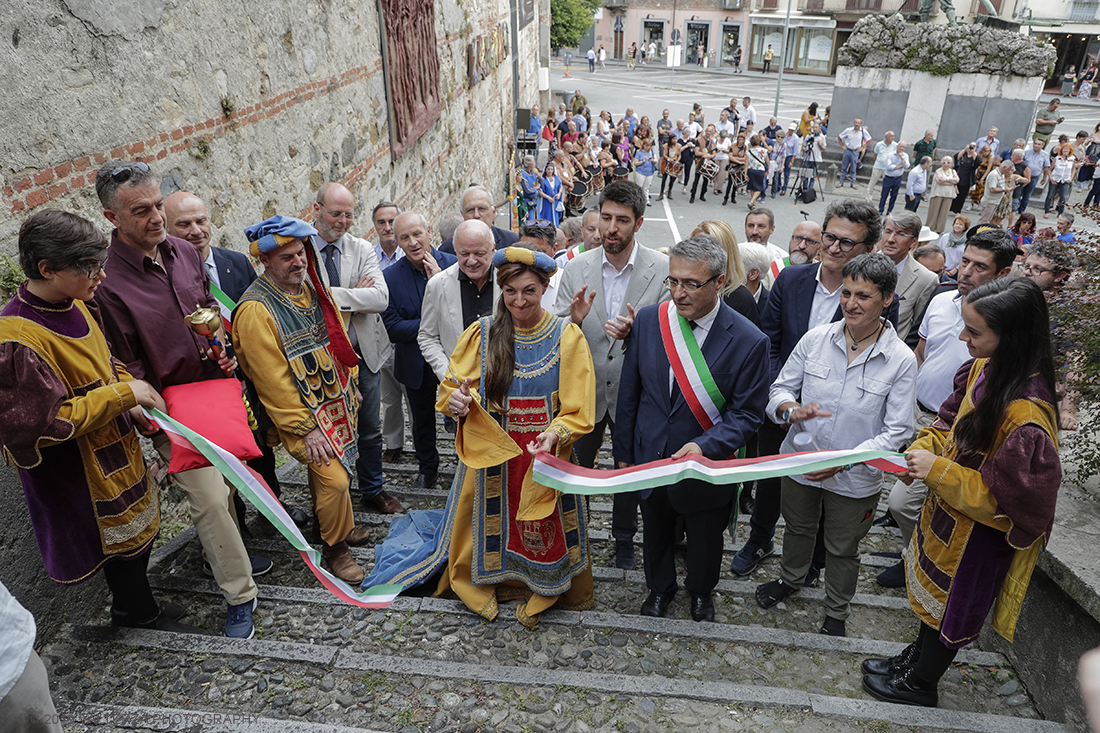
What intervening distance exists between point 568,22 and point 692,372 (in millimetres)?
40390

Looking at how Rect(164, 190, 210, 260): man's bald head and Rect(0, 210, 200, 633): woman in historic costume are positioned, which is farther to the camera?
Rect(164, 190, 210, 260): man's bald head

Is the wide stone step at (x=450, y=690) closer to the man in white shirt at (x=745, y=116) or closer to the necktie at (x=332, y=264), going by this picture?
the necktie at (x=332, y=264)

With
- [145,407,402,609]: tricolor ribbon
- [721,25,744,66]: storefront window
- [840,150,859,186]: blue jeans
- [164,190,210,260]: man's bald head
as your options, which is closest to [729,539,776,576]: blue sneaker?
[145,407,402,609]: tricolor ribbon

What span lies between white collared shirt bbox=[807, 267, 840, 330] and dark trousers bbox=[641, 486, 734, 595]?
1260mm

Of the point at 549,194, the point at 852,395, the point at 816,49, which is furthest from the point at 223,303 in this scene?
the point at 816,49

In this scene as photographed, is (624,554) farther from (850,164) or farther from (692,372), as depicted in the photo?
(850,164)

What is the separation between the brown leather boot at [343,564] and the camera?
3.77 meters

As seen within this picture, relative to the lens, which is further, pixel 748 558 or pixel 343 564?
pixel 748 558

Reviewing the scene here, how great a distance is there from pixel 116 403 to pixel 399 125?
22.5 ft

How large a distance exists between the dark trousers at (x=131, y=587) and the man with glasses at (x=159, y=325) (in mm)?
275

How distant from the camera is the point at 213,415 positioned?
320cm

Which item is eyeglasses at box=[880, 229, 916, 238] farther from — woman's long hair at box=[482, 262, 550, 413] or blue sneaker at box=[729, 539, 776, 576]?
woman's long hair at box=[482, 262, 550, 413]

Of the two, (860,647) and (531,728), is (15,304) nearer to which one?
(531,728)

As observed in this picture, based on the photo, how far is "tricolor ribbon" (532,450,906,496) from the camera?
3008 millimetres
